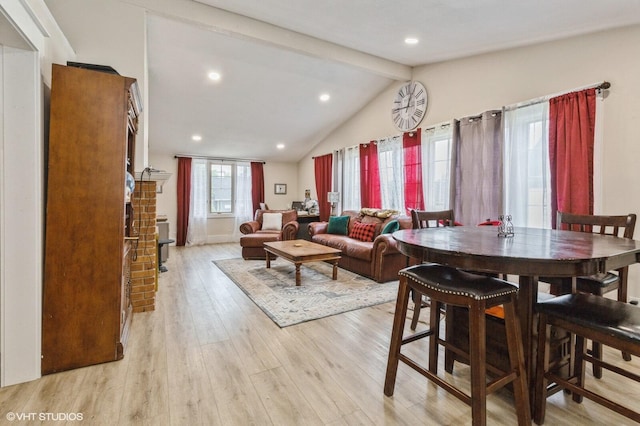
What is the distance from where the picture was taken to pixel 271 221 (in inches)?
235

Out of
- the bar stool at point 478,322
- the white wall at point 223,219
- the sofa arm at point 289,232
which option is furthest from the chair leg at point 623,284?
the white wall at point 223,219

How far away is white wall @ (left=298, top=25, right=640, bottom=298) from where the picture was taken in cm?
256

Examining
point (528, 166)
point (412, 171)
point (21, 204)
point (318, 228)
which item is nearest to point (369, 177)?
point (412, 171)

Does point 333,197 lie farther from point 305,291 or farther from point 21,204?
point 21,204

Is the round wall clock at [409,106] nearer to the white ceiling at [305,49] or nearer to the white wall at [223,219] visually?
the white ceiling at [305,49]

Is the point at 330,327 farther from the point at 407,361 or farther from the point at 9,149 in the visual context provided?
the point at 9,149

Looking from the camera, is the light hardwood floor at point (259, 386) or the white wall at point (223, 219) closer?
the light hardwood floor at point (259, 386)

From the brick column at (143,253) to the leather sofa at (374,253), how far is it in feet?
7.95

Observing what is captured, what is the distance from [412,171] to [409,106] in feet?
3.24

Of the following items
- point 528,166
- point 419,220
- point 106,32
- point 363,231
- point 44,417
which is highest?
point 106,32

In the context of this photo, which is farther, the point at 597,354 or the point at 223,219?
the point at 223,219

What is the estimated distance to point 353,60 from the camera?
3.82m

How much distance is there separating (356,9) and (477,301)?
2618 millimetres

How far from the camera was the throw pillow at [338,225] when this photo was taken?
5148mm
